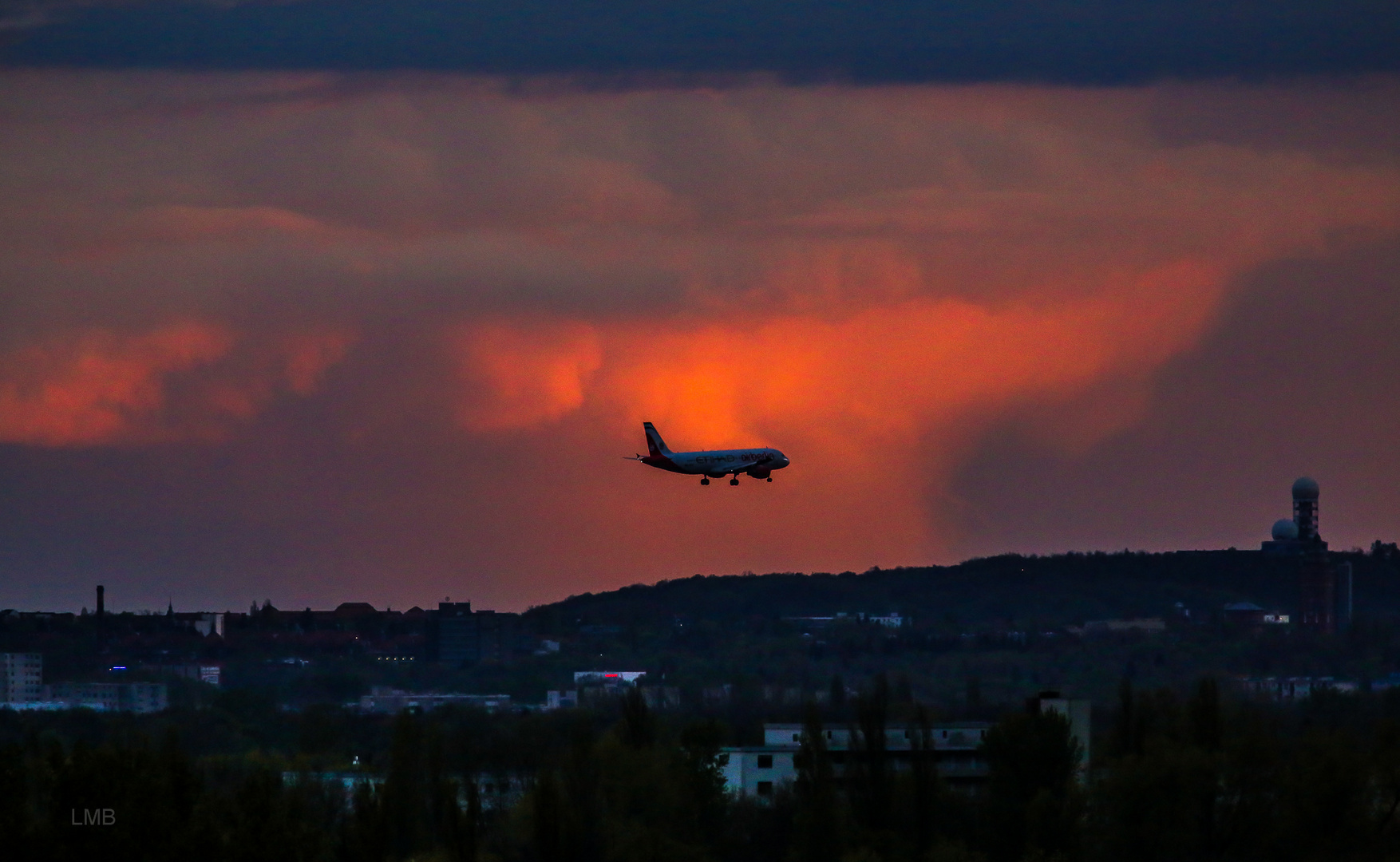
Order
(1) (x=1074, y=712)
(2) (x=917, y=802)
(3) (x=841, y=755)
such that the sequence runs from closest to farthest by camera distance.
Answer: (2) (x=917, y=802) → (3) (x=841, y=755) → (1) (x=1074, y=712)

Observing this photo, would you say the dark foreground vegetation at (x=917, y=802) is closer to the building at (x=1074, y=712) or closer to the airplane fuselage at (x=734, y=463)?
the building at (x=1074, y=712)

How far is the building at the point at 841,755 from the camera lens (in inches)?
6107

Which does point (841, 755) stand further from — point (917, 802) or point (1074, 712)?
point (1074, 712)

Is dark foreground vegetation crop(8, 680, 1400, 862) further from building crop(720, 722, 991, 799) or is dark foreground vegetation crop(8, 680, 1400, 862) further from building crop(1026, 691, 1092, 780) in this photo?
building crop(1026, 691, 1092, 780)

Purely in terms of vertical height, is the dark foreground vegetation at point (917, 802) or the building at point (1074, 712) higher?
the building at point (1074, 712)

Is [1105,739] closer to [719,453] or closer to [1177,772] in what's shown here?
[1177,772]

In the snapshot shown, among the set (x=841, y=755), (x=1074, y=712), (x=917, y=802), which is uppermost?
(x=1074, y=712)

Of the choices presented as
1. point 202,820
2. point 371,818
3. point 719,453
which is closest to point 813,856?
point 371,818

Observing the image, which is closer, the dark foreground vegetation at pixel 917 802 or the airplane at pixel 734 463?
the dark foreground vegetation at pixel 917 802

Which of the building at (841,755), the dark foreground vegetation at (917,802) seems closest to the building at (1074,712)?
the building at (841,755)

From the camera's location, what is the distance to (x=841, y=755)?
510ft

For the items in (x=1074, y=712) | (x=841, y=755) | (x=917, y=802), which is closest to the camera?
(x=917, y=802)

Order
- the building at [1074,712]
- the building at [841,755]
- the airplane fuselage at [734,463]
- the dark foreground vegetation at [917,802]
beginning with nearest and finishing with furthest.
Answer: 1. the dark foreground vegetation at [917,802]
2. the building at [841,755]
3. the building at [1074,712]
4. the airplane fuselage at [734,463]

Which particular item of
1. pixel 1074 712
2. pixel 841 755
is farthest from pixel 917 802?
pixel 1074 712
